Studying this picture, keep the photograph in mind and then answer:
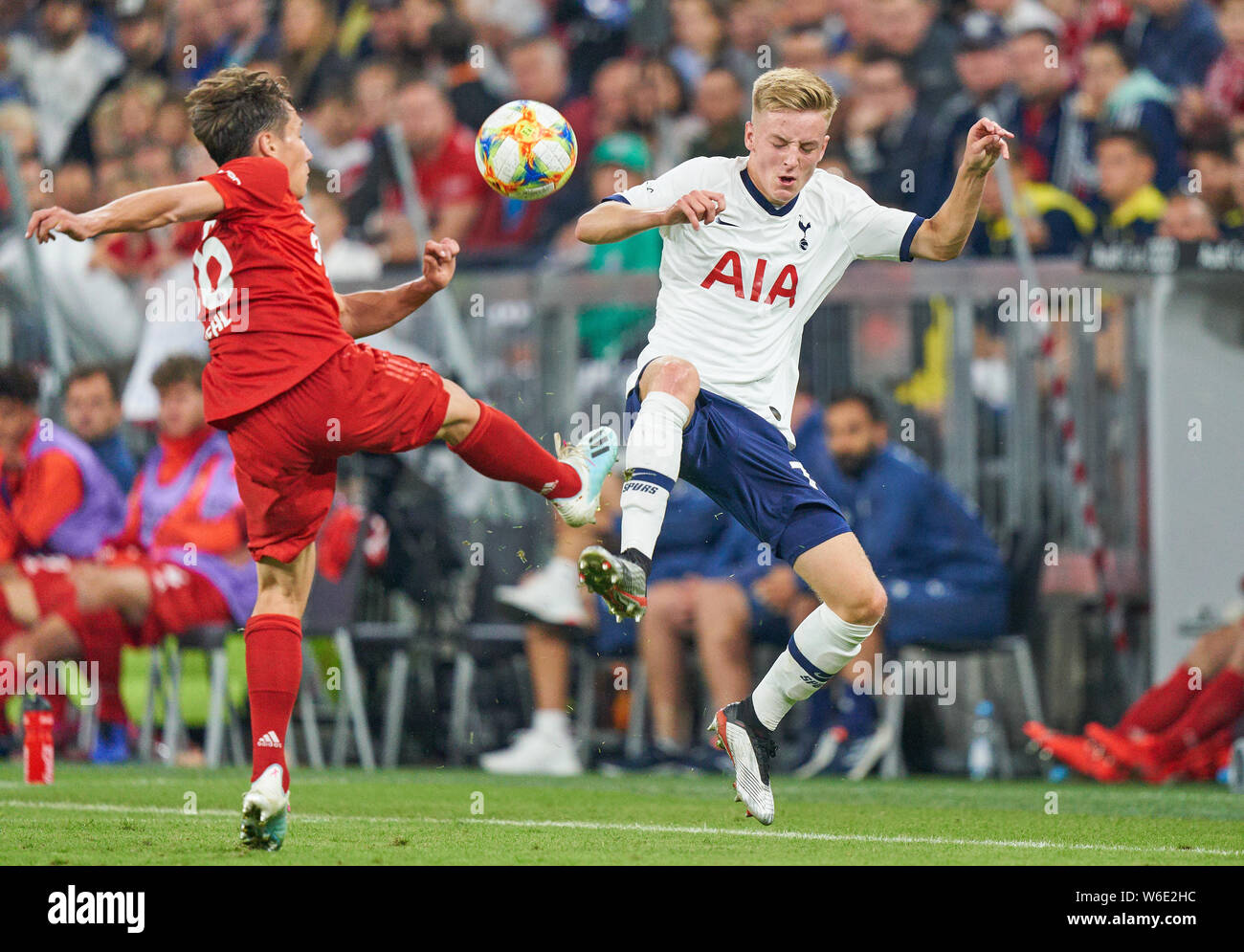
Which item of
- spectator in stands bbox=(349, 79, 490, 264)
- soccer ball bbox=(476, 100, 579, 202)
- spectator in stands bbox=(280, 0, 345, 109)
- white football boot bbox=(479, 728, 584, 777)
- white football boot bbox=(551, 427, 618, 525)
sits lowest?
white football boot bbox=(479, 728, 584, 777)

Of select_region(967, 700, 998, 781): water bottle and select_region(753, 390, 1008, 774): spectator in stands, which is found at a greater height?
select_region(753, 390, 1008, 774): spectator in stands

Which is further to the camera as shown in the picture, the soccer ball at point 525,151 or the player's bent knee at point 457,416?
the soccer ball at point 525,151

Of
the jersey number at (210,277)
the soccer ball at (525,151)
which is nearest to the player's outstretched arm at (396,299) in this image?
the soccer ball at (525,151)

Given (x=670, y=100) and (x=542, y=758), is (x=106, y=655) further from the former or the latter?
(x=670, y=100)

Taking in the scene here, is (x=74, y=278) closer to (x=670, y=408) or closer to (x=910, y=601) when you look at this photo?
(x=910, y=601)

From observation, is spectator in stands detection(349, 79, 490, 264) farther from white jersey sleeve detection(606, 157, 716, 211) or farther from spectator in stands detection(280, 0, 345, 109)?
white jersey sleeve detection(606, 157, 716, 211)

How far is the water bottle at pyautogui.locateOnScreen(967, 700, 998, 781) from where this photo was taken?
9.55 meters

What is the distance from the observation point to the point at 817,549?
20.2ft

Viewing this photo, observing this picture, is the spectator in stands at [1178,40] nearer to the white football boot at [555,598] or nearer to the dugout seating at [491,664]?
the white football boot at [555,598]

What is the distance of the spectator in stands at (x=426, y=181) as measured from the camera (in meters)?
12.2

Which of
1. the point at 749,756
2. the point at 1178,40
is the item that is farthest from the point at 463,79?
the point at 749,756

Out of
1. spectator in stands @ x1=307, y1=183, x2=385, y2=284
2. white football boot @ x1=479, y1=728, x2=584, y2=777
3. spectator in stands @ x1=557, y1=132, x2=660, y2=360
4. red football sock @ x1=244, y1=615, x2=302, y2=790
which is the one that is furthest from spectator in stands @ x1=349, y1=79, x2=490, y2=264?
red football sock @ x1=244, y1=615, x2=302, y2=790

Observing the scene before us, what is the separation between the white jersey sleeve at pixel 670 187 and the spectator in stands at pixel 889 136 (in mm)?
4545

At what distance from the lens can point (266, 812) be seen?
5238 mm
